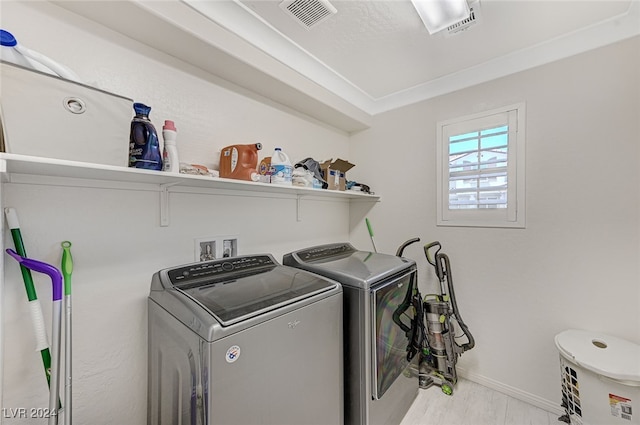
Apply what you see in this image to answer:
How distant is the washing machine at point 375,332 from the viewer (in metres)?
1.44

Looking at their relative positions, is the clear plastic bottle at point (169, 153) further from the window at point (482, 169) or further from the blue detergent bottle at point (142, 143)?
the window at point (482, 169)

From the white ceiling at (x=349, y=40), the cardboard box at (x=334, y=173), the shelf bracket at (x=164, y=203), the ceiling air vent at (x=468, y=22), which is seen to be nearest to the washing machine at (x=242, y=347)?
the shelf bracket at (x=164, y=203)

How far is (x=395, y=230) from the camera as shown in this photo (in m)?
2.59

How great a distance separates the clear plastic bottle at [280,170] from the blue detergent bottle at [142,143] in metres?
0.70

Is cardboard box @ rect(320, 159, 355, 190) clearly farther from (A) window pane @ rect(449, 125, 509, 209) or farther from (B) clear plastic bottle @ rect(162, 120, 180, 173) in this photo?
(B) clear plastic bottle @ rect(162, 120, 180, 173)

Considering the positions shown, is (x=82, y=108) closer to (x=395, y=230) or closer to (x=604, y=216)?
(x=395, y=230)

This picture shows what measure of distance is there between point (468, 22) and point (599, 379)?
223 centimetres

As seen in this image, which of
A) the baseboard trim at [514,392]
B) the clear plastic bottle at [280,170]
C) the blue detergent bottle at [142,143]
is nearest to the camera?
the blue detergent bottle at [142,143]

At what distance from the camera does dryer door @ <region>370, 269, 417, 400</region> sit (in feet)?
4.84

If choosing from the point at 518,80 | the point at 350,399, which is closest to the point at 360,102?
the point at 518,80

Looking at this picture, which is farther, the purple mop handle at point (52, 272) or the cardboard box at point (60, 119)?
the purple mop handle at point (52, 272)

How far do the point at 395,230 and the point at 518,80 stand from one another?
1562 mm

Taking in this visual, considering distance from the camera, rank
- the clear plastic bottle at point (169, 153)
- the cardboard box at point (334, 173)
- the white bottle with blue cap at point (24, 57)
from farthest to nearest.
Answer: the cardboard box at point (334, 173) → the clear plastic bottle at point (169, 153) → the white bottle with blue cap at point (24, 57)

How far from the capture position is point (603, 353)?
56.9 inches
